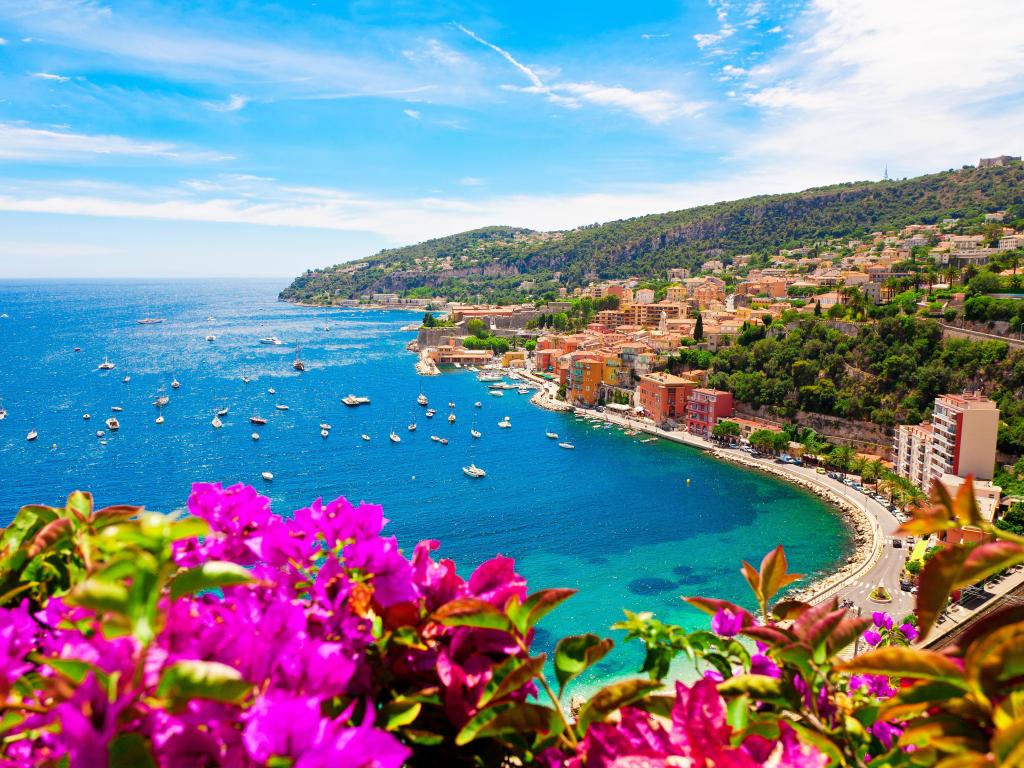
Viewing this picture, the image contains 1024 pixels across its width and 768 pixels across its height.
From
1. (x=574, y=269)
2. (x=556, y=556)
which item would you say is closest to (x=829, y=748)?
(x=556, y=556)

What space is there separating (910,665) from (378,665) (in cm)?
56

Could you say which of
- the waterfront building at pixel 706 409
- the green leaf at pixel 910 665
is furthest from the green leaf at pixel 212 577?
the waterfront building at pixel 706 409

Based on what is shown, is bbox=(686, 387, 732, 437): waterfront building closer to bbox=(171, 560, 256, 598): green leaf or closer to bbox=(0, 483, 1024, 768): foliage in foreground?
bbox=(0, 483, 1024, 768): foliage in foreground

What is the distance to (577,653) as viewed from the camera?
84 cm

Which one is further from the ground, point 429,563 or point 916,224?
point 916,224

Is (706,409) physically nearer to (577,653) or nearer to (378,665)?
(577,653)

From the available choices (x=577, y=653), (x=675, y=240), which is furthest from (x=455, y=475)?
(x=675, y=240)

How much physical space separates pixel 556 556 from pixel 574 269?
2771 inches

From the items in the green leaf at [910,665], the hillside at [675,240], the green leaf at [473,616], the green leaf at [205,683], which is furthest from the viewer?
the hillside at [675,240]

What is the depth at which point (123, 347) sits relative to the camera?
4906cm

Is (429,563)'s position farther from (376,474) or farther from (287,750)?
(376,474)

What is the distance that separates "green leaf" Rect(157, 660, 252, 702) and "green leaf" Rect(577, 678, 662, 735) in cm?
39

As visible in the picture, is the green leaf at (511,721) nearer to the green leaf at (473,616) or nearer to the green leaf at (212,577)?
the green leaf at (473,616)

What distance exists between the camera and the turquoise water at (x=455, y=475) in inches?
595
